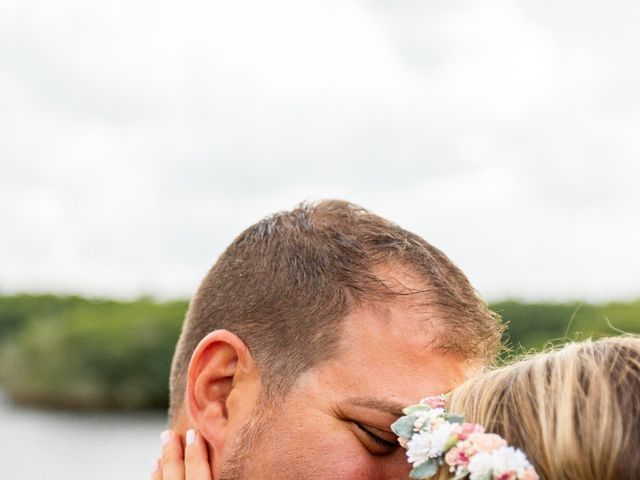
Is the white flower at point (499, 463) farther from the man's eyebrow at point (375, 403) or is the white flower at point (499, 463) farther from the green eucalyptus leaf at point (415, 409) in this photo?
the man's eyebrow at point (375, 403)

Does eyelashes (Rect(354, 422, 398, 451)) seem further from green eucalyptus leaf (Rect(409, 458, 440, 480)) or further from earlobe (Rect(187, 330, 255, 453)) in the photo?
earlobe (Rect(187, 330, 255, 453))

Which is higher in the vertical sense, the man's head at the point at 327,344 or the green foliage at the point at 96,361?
the man's head at the point at 327,344

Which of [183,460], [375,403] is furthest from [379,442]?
[183,460]

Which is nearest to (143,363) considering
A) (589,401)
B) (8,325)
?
(8,325)

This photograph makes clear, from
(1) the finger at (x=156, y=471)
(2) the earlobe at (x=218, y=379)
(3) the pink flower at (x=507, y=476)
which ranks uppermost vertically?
(2) the earlobe at (x=218, y=379)

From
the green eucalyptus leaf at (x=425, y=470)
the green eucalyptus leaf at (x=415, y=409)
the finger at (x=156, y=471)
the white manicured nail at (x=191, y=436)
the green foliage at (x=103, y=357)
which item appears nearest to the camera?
the green eucalyptus leaf at (x=425, y=470)

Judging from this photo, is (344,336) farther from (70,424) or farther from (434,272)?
(70,424)

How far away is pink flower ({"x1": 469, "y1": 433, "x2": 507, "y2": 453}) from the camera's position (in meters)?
3.19

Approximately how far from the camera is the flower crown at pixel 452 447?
3109 mm

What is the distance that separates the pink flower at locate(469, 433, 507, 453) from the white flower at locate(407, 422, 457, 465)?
0.14 metres

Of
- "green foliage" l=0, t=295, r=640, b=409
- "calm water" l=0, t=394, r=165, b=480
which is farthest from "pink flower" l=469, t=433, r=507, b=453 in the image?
"green foliage" l=0, t=295, r=640, b=409

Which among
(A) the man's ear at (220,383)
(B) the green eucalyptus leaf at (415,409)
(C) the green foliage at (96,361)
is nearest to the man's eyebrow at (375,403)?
(B) the green eucalyptus leaf at (415,409)

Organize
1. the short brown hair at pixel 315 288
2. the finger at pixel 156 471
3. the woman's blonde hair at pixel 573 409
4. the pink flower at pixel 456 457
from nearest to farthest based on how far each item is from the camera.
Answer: the woman's blonde hair at pixel 573 409 < the pink flower at pixel 456 457 < the short brown hair at pixel 315 288 < the finger at pixel 156 471

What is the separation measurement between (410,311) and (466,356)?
1.12ft
